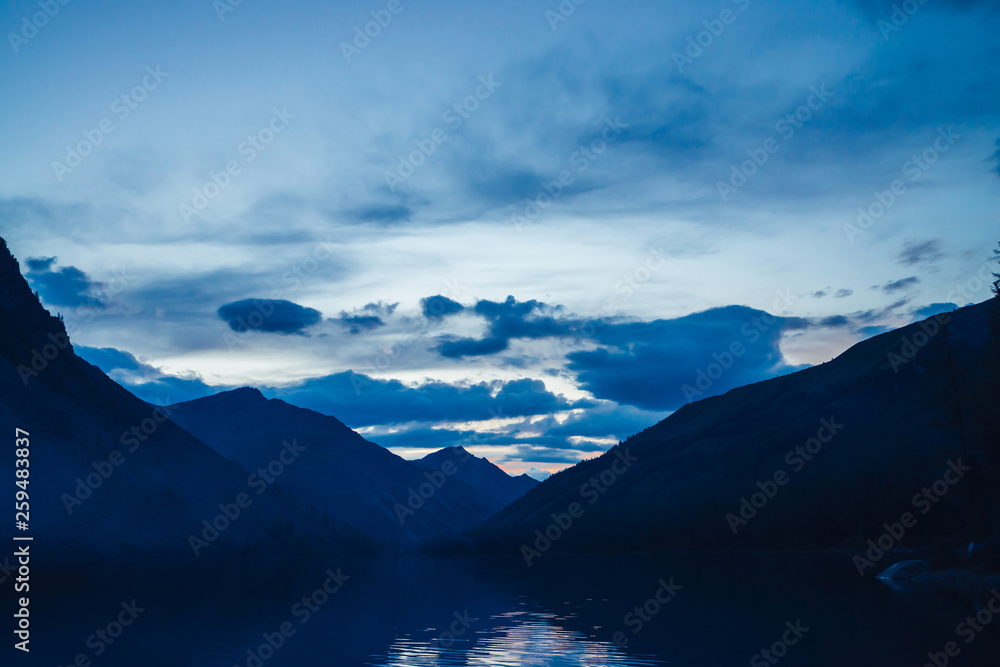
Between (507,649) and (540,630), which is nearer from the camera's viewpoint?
(507,649)

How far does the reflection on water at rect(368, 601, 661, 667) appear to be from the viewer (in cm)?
4041

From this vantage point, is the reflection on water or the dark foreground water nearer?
the reflection on water

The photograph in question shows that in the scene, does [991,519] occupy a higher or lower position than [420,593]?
higher

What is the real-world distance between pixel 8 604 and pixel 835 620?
8260 cm

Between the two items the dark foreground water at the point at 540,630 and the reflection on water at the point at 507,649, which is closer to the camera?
the reflection on water at the point at 507,649

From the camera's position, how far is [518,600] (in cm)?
8800

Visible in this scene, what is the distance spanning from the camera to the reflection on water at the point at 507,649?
40406 mm

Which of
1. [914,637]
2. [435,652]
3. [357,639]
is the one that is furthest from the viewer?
[357,639]

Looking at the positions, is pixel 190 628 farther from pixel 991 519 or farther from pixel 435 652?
pixel 991 519

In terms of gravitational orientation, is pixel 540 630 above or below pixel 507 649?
below

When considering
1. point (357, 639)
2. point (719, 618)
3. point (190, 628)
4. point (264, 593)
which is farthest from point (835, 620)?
point (264, 593)

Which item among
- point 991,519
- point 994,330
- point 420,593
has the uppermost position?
point 994,330

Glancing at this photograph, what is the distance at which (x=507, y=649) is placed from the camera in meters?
45.7

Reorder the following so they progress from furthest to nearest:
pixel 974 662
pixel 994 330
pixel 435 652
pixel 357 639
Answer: pixel 994 330 → pixel 357 639 → pixel 435 652 → pixel 974 662
